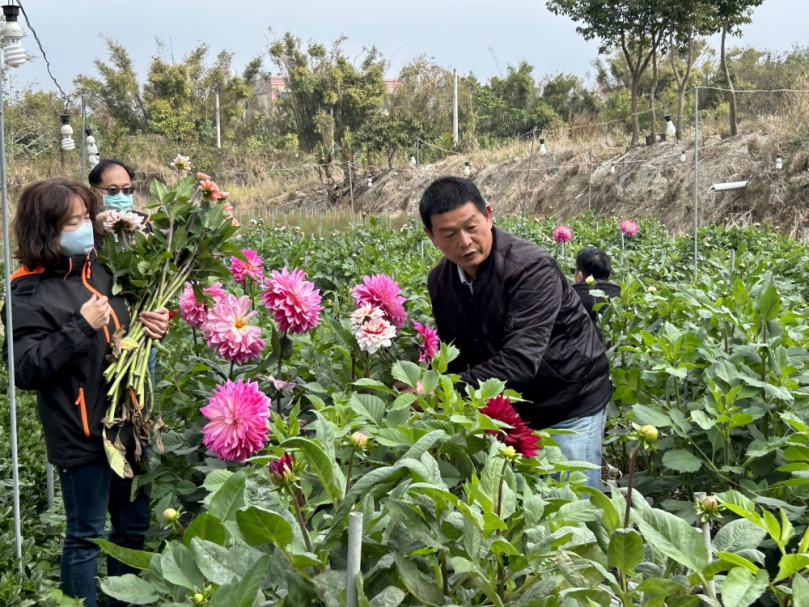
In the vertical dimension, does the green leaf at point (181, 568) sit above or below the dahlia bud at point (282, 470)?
below

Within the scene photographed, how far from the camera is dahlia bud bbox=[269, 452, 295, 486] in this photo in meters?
1.01

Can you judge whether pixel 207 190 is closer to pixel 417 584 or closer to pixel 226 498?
pixel 226 498

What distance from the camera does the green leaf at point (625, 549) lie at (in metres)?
0.94

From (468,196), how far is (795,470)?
1.05m

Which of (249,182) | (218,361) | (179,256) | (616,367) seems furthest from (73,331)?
(249,182)

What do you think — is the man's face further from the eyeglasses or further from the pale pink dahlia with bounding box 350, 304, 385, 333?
the eyeglasses

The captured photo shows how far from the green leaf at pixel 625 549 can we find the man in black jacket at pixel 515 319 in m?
1.03

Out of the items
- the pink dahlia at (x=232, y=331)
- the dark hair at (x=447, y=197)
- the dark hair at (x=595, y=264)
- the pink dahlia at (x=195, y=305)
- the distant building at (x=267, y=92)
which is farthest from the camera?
the distant building at (x=267, y=92)

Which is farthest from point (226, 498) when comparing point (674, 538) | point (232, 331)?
point (232, 331)

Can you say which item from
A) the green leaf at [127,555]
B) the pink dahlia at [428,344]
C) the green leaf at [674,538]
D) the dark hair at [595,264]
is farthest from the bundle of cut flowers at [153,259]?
the dark hair at [595,264]

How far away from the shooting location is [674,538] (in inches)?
38.7

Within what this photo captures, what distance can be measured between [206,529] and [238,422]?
1.64ft

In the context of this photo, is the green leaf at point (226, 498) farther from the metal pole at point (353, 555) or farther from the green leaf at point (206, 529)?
the metal pole at point (353, 555)

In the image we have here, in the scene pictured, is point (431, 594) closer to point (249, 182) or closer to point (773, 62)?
point (249, 182)
